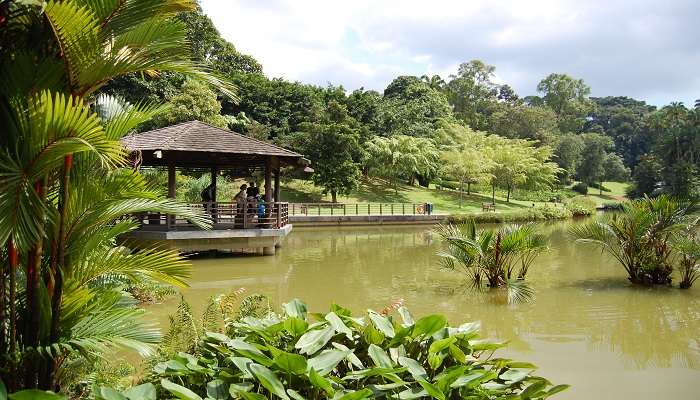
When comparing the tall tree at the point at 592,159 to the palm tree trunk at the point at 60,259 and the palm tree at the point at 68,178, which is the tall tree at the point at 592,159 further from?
the palm tree trunk at the point at 60,259

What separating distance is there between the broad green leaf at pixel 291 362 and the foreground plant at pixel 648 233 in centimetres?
821

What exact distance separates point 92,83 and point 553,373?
16.1 ft

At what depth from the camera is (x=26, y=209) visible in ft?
7.95

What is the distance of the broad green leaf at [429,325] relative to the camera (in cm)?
331

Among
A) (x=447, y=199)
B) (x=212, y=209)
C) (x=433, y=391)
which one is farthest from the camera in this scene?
(x=447, y=199)

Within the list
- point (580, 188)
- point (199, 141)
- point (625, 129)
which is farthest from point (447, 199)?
point (625, 129)

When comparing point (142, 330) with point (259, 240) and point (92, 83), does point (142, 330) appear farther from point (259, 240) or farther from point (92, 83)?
point (259, 240)

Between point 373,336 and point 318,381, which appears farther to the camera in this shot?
point 373,336

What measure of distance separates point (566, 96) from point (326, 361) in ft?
222

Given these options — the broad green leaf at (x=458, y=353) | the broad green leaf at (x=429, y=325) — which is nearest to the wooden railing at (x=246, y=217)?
the broad green leaf at (x=429, y=325)

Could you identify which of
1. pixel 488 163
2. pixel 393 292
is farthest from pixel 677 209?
pixel 488 163

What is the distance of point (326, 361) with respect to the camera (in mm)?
2812

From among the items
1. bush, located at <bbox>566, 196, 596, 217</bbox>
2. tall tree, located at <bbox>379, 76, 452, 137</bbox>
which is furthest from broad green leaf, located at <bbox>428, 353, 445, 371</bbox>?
tall tree, located at <bbox>379, 76, 452, 137</bbox>

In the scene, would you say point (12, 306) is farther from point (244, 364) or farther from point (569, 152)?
point (569, 152)
